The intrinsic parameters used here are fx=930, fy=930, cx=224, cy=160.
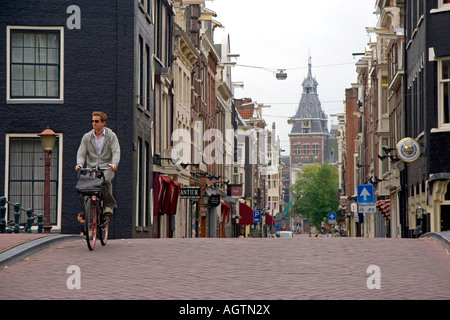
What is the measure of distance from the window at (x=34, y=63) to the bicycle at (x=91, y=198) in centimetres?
1274

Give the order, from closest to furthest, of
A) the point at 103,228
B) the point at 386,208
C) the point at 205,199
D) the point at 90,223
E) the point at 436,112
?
the point at 90,223, the point at 103,228, the point at 436,112, the point at 386,208, the point at 205,199

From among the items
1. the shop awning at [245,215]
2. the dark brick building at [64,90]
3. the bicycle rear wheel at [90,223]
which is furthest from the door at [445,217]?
the shop awning at [245,215]

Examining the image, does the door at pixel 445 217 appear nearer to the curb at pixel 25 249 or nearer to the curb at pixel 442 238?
the curb at pixel 442 238

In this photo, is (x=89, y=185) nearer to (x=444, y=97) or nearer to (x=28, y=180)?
(x=28, y=180)

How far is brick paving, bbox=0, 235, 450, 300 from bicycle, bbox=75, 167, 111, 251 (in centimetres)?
38

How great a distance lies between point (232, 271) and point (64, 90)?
1617 centimetres

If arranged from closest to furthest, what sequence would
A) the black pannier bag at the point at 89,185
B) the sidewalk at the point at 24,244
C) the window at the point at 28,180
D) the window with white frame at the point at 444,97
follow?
the sidewalk at the point at 24,244 → the black pannier bag at the point at 89,185 → the window at the point at 28,180 → the window with white frame at the point at 444,97

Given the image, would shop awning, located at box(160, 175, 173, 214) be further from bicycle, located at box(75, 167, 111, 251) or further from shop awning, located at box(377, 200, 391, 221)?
bicycle, located at box(75, 167, 111, 251)

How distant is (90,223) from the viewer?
48.3 ft

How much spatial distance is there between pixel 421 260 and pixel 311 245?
9.92 ft

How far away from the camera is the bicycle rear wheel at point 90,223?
14.4 metres

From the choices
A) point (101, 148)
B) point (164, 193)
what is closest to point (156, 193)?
point (164, 193)

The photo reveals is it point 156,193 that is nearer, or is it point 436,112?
point 436,112

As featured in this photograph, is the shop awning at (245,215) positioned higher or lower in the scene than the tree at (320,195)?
lower
